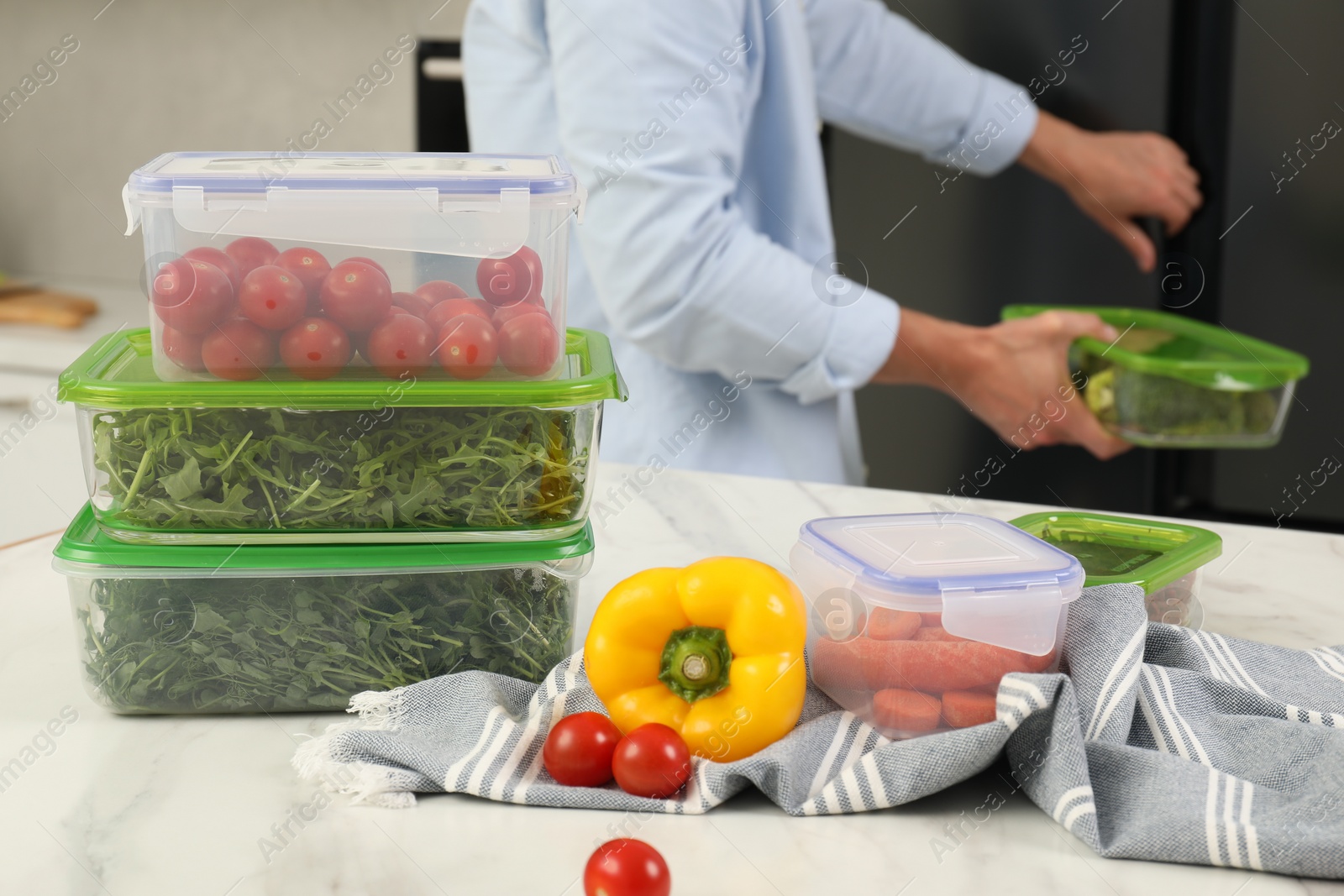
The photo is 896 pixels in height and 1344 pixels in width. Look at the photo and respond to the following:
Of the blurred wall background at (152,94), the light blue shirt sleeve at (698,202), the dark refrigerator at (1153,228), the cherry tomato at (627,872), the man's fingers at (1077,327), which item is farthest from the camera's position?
the blurred wall background at (152,94)

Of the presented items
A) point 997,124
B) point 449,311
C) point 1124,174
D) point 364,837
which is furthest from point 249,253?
point 1124,174

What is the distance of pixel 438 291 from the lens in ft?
2.27

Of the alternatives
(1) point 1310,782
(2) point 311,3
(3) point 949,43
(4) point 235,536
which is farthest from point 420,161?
(2) point 311,3

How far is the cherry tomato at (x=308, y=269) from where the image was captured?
666 mm

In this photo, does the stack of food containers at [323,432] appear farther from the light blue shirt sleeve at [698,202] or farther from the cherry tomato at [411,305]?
the light blue shirt sleeve at [698,202]

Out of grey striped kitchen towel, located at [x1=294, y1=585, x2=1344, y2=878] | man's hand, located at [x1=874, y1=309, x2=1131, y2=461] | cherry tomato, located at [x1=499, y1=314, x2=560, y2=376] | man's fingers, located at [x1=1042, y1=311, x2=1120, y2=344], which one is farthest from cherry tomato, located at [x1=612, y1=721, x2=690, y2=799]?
man's fingers, located at [x1=1042, y1=311, x2=1120, y2=344]

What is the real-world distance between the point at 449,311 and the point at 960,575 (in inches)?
13.0

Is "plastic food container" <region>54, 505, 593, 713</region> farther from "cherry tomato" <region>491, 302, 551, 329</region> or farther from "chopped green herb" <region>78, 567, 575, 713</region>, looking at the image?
"cherry tomato" <region>491, 302, 551, 329</region>

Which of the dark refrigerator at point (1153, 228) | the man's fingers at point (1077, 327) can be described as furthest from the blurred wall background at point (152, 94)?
the man's fingers at point (1077, 327)

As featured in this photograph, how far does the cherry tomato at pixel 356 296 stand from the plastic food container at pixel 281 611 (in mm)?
141

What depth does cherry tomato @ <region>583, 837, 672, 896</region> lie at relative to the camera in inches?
20.5

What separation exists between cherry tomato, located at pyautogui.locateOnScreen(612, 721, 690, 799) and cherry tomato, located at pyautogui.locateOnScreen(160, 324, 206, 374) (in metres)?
0.33

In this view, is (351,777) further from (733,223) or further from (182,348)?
(733,223)

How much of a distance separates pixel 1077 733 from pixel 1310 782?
0.12m
